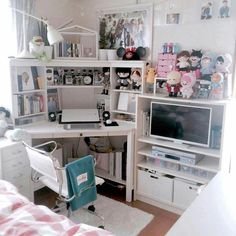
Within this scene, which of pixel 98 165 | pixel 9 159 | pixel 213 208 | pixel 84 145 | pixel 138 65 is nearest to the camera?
pixel 213 208

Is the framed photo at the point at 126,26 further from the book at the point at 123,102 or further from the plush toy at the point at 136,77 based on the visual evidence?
the book at the point at 123,102

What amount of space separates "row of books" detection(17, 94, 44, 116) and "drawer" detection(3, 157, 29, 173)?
0.56m

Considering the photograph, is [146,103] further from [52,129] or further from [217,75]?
[52,129]

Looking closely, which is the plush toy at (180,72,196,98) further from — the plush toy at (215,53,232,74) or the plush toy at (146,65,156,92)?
the plush toy at (146,65,156,92)

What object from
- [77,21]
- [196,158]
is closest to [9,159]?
[196,158]

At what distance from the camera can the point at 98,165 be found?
326cm

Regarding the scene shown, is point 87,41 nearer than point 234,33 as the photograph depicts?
No

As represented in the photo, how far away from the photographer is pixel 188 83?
2510 millimetres

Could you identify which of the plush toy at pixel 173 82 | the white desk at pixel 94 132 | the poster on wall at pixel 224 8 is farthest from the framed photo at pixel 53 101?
the poster on wall at pixel 224 8

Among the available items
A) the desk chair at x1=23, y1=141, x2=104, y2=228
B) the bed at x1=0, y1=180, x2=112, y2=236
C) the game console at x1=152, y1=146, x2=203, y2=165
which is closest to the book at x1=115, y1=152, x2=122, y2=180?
the game console at x1=152, y1=146, x2=203, y2=165

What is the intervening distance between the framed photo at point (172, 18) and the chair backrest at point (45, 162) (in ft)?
6.00

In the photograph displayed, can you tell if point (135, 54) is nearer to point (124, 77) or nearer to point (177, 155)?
point (124, 77)

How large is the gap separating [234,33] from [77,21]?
1.98m

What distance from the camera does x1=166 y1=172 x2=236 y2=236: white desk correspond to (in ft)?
3.79
